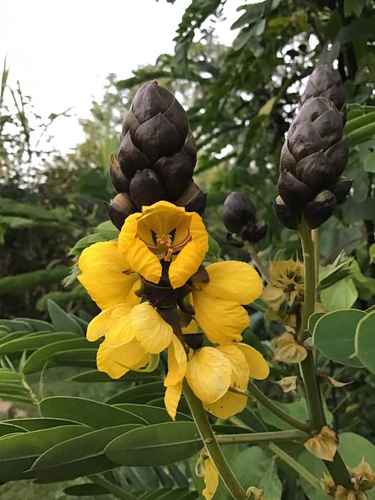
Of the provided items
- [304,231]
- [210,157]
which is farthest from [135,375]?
[210,157]

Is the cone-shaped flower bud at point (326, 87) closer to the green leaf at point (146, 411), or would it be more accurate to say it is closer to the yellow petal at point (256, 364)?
the yellow petal at point (256, 364)

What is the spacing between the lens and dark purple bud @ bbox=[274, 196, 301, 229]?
59cm

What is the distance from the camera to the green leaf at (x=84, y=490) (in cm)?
96

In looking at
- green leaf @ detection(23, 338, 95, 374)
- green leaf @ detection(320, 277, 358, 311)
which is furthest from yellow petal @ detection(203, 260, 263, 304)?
green leaf @ detection(320, 277, 358, 311)

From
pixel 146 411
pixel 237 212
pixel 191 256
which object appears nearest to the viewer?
pixel 191 256

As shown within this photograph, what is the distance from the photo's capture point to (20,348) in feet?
2.64

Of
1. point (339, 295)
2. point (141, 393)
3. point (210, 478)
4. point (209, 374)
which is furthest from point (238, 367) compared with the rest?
point (339, 295)

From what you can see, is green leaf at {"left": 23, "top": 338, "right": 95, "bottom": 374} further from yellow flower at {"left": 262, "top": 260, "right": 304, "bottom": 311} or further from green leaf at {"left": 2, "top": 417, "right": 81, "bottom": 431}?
yellow flower at {"left": 262, "top": 260, "right": 304, "bottom": 311}

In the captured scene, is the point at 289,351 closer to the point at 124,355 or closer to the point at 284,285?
the point at 284,285

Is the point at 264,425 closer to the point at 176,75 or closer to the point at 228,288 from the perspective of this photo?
the point at 228,288

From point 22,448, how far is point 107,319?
0.18 metres

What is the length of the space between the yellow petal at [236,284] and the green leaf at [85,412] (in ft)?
0.73

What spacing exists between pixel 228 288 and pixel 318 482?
1.00 ft

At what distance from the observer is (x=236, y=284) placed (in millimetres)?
523
